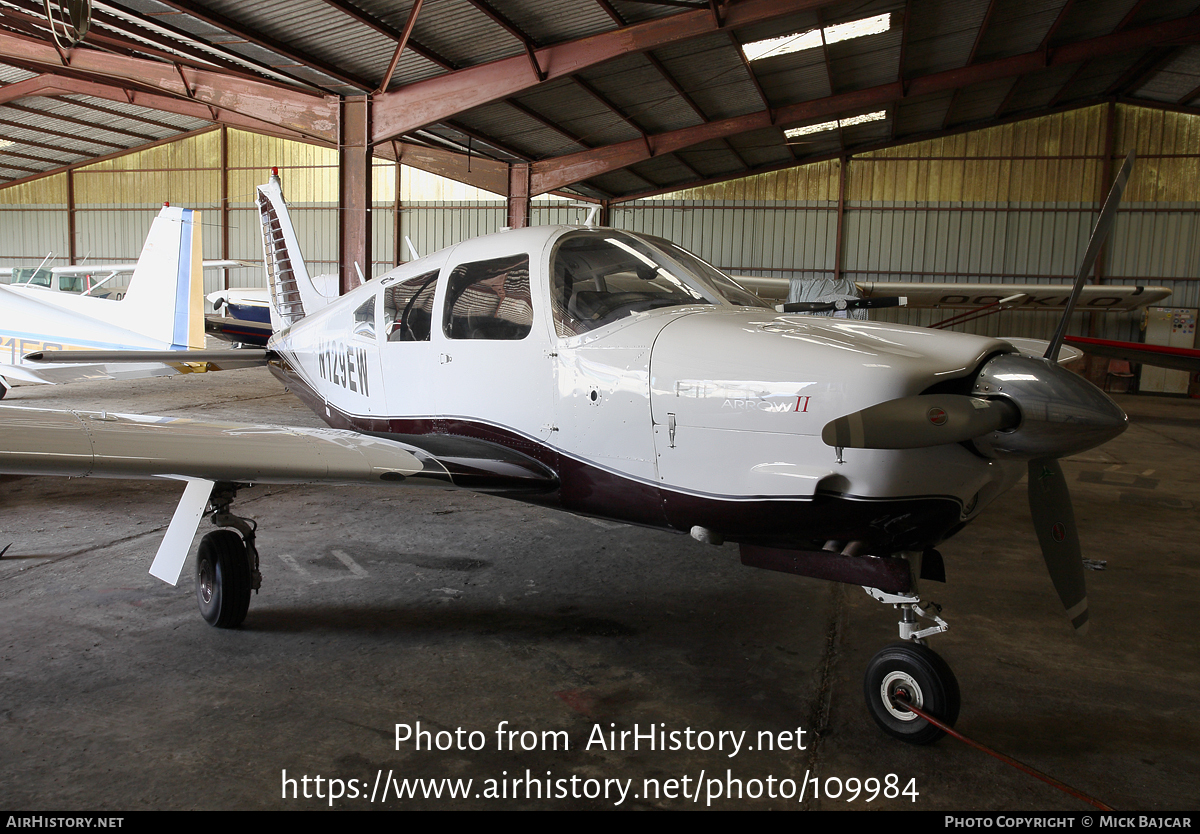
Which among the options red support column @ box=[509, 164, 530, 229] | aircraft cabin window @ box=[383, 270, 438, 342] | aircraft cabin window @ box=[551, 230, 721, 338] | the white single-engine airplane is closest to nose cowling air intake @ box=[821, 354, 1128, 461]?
aircraft cabin window @ box=[551, 230, 721, 338]

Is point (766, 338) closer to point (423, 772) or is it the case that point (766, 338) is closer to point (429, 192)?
point (423, 772)

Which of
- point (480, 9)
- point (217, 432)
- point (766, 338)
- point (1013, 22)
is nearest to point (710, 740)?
point (766, 338)

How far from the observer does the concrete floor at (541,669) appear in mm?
2619

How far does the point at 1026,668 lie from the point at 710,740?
1.72m

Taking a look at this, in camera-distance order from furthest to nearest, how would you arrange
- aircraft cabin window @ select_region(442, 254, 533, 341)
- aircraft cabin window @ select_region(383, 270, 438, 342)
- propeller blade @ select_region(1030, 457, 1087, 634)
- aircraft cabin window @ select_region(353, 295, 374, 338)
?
aircraft cabin window @ select_region(353, 295, 374, 338), aircraft cabin window @ select_region(383, 270, 438, 342), aircraft cabin window @ select_region(442, 254, 533, 341), propeller blade @ select_region(1030, 457, 1087, 634)

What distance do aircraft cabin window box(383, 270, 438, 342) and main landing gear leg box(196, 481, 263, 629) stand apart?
1366 millimetres

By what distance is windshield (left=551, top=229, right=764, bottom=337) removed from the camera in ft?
11.7

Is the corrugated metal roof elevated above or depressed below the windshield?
above

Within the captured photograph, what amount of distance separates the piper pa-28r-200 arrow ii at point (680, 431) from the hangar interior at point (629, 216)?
1.94 feet

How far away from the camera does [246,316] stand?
Result: 18609 mm

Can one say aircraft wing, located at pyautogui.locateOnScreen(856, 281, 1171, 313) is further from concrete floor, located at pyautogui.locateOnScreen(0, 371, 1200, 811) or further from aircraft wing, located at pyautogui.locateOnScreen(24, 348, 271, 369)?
aircraft wing, located at pyautogui.locateOnScreen(24, 348, 271, 369)

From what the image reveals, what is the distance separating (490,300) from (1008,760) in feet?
10.1

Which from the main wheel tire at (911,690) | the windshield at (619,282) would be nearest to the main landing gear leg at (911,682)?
the main wheel tire at (911,690)

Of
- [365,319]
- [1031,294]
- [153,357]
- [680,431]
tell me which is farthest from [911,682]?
[1031,294]
